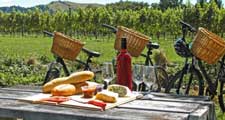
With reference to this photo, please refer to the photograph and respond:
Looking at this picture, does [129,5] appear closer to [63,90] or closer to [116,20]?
[116,20]

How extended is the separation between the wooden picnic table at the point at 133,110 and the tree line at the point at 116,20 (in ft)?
83.6

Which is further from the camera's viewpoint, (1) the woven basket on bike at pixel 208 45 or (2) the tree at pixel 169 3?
(2) the tree at pixel 169 3

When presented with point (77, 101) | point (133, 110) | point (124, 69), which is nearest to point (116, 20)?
point (124, 69)

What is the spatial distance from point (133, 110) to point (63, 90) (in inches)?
23.6

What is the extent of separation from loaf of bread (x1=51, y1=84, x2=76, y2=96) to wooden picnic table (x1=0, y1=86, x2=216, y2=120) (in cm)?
21

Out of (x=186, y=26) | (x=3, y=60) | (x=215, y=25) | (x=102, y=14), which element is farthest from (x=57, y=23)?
(x=186, y=26)

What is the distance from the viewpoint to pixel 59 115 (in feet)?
9.97

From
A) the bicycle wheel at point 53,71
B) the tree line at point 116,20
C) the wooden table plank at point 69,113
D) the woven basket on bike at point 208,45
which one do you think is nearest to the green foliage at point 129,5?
the tree line at point 116,20

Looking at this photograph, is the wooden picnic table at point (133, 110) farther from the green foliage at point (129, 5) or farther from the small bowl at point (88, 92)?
the green foliage at point (129, 5)

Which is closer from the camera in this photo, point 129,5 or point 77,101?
point 77,101

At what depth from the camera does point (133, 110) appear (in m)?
3.13

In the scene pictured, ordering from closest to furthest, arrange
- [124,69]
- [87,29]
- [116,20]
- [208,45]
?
[124,69] → [208,45] → [116,20] → [87,29]

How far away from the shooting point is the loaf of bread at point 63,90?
11.4 ft

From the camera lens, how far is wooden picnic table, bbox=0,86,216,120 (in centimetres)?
295
